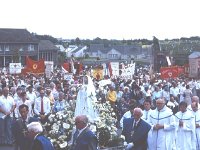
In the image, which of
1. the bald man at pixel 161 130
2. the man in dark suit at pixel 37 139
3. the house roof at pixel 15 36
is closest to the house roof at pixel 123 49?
the house roof at pixel 15 36

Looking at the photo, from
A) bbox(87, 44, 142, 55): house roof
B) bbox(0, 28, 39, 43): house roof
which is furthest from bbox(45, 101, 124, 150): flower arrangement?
bbox(87, 44, 142, 55): house roof

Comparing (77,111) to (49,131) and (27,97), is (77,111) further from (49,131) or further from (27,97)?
(27,97)

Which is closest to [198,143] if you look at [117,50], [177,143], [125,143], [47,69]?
[177,143]

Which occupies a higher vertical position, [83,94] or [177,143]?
[83,94]

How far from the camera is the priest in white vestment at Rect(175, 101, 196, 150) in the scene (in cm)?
1455

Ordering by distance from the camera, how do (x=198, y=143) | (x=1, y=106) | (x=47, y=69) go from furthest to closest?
(x=47, y=69) → (x=1, y=106) → (x=198, y=143)

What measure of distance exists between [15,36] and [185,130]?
79.4m

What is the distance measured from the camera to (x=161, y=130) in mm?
13586

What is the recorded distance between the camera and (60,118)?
12930 mm

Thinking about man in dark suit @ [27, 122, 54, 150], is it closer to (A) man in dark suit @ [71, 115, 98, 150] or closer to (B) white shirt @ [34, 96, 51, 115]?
(A) man in dark suit @ [71, 115, 98, 150]

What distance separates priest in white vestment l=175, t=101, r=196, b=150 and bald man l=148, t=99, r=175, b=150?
86cm

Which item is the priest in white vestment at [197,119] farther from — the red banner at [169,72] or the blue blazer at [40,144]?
the red banner at [169,72]

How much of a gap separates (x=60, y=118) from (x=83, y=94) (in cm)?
125

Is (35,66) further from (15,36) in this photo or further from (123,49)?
(123,49)
